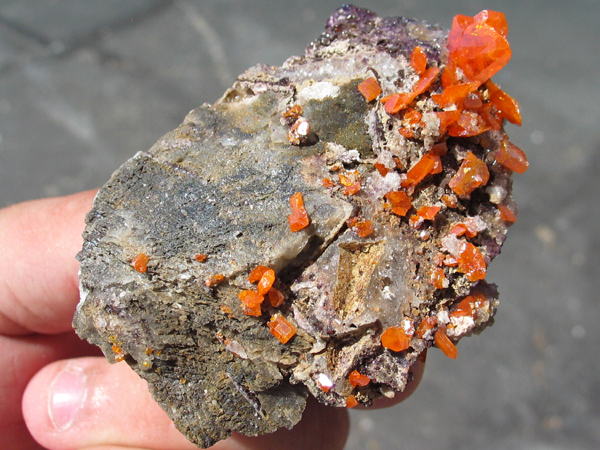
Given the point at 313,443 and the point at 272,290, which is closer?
the point at 272,290

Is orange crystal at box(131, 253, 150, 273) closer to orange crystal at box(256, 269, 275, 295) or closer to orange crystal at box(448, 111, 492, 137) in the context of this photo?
orange crystal at box(256, 269, 275, 295)

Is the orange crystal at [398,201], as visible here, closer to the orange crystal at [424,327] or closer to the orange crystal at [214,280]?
the orange crystal at [424,327]

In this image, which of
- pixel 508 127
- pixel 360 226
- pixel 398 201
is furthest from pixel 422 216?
pixel 508 127

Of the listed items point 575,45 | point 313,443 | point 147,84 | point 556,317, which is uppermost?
point 147,84

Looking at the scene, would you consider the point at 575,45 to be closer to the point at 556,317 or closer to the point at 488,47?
the point at 556,317

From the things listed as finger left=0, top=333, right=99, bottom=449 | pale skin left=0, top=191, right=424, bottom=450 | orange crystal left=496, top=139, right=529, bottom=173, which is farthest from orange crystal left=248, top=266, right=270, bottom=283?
finger left=0, top=333, right=99, bottom=449

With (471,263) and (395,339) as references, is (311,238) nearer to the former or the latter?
(395,339)

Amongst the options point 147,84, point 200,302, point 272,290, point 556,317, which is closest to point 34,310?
point 200,302
